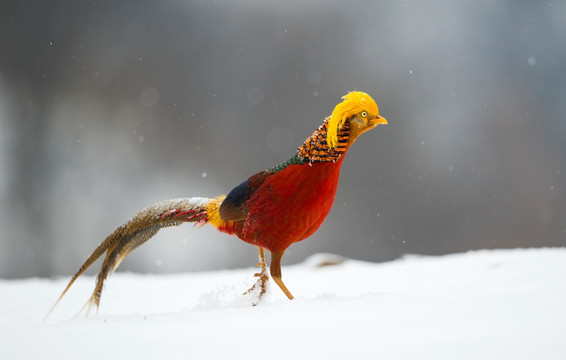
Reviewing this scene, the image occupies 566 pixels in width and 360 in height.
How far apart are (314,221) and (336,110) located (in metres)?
0.41

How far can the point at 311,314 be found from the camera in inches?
54.6

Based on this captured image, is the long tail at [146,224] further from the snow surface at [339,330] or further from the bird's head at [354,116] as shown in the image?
the bird's head at [354,116]

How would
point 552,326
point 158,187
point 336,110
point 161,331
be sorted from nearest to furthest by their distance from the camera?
1. point 552,326
2. point 161,331
3. point 336,110
4. point 158,187

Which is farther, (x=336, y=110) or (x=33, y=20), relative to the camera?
(x=33, y=20)

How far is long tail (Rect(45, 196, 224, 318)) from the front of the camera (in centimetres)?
196

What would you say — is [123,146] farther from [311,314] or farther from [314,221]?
[311,314]

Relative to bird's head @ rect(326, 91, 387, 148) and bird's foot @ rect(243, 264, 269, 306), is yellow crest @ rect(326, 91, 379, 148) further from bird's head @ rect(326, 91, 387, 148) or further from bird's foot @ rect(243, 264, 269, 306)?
bird's foot @ rect(243, 264, 269, 306)

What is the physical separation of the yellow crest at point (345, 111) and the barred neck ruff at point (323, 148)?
2 cm

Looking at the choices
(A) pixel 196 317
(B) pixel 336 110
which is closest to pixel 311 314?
(A) pixel 196 317

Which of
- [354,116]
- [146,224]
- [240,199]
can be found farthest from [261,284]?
[354,116]

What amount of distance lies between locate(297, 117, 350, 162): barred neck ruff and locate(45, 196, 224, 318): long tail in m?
0.48

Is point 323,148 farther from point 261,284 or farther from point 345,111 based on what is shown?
point 261,284

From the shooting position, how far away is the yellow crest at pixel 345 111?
1700 mm

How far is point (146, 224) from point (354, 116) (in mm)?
951
